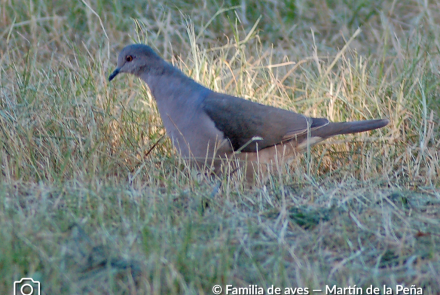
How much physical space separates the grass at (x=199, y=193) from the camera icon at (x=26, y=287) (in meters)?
0.02

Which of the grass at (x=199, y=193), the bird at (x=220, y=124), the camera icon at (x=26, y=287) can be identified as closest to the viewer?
the camera icon at (x=26, y=287)

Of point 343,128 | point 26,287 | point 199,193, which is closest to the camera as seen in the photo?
point 26,287

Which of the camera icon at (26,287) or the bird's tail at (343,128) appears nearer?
the camera icon at (26,287)

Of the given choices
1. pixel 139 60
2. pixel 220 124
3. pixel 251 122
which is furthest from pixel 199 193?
pixel 139 60

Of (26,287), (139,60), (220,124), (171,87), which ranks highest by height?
(139,60)

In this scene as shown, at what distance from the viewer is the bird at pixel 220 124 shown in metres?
3.74

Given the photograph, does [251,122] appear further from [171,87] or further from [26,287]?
[26,287]

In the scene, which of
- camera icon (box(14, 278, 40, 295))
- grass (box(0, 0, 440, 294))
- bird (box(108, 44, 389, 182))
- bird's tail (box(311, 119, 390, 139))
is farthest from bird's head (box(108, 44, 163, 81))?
camera icon (box(14, 278, 40, 295))

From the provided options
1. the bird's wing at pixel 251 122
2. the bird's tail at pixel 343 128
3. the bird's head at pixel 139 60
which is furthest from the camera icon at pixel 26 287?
the bird's tail at pixel 343 128

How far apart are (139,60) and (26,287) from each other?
7.19 ft

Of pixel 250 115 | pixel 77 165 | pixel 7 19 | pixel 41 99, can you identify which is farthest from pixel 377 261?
pixel 7 19

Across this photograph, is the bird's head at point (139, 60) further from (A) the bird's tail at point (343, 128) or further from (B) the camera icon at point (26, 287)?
(B) the camera icon at point (26, 287)

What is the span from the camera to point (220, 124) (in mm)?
3791

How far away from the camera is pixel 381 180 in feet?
11.4
